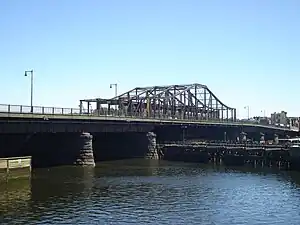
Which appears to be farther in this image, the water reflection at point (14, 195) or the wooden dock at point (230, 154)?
the wooden dock at point (230, 154)

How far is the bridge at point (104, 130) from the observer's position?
77938 mm

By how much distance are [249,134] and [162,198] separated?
13528 centimetres

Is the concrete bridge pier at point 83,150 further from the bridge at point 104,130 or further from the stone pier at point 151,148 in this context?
the stone pier at point 151,148

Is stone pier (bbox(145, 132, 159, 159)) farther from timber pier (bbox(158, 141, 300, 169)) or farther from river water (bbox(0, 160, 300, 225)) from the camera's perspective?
river water (bbox(0, 160, 300, 225))

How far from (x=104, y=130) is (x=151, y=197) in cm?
4349

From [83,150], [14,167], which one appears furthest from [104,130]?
[14,167]

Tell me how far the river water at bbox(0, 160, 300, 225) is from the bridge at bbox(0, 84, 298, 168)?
8.17 meters

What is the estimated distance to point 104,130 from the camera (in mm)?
94062

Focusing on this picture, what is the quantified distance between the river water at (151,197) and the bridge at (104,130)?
817 centimetres

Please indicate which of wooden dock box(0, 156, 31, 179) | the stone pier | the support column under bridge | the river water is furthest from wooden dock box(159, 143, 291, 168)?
wooden dock box(0, 156, 31, 179)

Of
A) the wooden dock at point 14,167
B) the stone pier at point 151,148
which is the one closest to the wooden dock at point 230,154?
the stone pier at point 151,148

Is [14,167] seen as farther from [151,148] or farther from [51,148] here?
[151,148]

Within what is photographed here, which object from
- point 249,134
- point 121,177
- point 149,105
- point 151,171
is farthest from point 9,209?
point 249,134

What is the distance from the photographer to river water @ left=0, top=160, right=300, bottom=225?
135 feet
